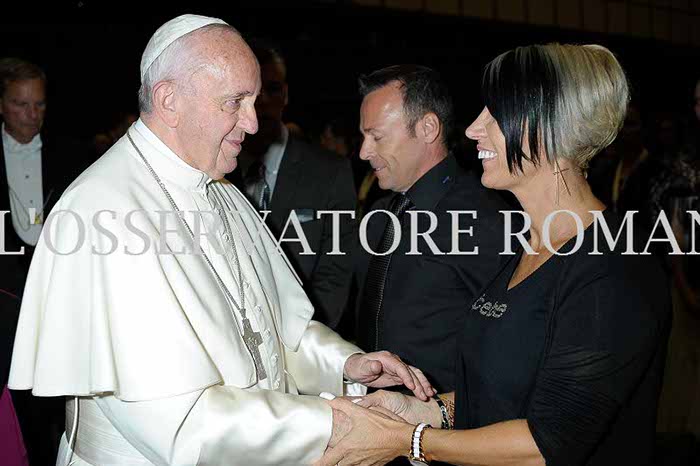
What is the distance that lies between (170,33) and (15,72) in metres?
2.70

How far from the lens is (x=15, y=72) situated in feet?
15.1

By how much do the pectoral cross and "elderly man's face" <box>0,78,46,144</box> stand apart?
2732mm

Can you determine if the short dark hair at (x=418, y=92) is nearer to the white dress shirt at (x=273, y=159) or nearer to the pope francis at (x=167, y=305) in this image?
the white dress shirt at (x=273, y=159)

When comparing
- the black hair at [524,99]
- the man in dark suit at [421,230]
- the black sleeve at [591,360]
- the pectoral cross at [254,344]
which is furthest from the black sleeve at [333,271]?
the black sleeve at [591,360]

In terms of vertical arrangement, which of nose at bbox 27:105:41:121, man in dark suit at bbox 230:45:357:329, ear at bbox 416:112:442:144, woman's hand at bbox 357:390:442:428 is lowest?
woman's hand at bbox 357:390:442:428

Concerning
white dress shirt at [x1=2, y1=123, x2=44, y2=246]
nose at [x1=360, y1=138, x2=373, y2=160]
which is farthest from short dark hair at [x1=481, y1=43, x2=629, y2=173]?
white dress shirt at [x1=2, y1=123, x2=44, y2=246]

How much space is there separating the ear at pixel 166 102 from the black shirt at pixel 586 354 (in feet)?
3.37

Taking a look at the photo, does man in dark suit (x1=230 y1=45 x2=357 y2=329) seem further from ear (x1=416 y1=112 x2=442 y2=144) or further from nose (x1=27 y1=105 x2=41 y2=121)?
nose (x1=27 y1=105 x2=41 y2=121)

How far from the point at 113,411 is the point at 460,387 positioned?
93 cm

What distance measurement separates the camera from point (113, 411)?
6.75ft

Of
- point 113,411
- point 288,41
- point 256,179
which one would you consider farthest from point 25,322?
point 288,41

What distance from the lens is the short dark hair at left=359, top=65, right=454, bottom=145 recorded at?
342 cm

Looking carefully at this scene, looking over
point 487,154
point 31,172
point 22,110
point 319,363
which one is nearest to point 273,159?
point 31,172

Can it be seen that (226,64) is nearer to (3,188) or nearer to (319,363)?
(319,363)
